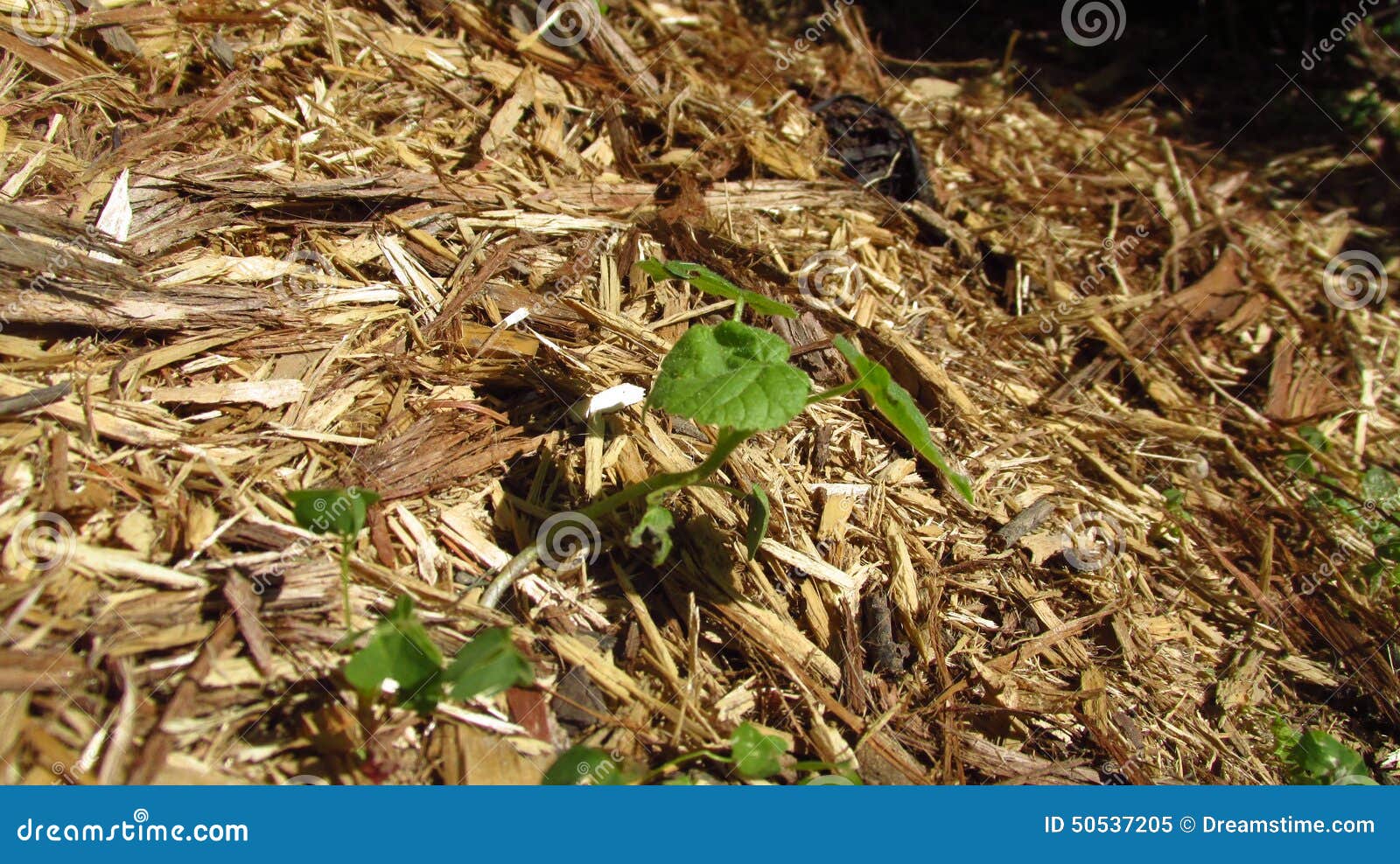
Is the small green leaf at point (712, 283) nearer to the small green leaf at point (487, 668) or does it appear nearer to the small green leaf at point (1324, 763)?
the small green leaf at point (487, 668)

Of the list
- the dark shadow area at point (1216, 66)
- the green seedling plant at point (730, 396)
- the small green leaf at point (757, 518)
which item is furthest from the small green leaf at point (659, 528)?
the dark shadow area at point (1216, 66)

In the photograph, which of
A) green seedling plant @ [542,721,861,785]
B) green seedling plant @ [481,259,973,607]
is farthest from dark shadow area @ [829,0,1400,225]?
green seedling plant @ [542,721,861,785]

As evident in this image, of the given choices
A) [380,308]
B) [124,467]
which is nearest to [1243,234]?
[380,308]

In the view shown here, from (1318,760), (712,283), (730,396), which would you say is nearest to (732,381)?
(730,396)

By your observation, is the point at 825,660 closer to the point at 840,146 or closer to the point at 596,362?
the point at 596,362

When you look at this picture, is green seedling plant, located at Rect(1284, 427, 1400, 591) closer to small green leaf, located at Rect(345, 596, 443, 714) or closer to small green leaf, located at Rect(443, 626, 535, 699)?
small green leaf, located at Rect(443, 626, 535, 699)

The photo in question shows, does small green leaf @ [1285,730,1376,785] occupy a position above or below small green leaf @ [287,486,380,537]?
above
